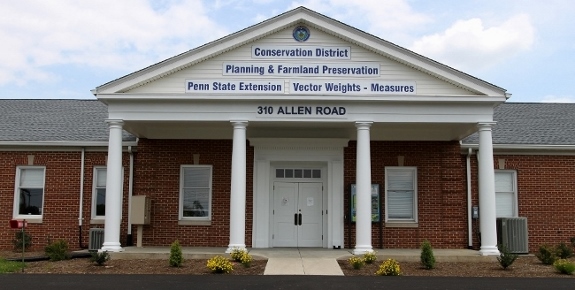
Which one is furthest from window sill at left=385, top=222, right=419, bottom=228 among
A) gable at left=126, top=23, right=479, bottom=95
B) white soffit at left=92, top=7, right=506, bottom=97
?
white soffit at left=92, top=7, right=506, bottom=97

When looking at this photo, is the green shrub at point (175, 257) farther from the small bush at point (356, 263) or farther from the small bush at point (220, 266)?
the small bush at point (356, 263)

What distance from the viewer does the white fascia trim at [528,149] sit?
18.9 m

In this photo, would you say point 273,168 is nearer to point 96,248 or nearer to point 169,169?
point 169,169

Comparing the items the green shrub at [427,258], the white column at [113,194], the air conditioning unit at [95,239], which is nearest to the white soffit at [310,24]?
the white column at [113,194]

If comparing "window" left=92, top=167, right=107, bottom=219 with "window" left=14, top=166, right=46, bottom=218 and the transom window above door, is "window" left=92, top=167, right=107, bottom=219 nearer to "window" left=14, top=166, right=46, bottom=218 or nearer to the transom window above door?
"window" left=14, top=166, right=46, bottom=218

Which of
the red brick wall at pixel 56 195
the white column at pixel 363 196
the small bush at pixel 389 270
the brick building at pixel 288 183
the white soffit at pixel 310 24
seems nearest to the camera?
the small bush at pixel 389 270

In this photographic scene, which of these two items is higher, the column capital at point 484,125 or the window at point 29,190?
the column capital at point 484,125

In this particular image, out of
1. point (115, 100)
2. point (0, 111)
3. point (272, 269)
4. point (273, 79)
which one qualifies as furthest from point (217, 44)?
point (0, 111)

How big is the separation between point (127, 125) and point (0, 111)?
8014 mm

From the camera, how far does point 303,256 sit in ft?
53.0

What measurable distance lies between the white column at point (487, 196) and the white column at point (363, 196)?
2.97 m

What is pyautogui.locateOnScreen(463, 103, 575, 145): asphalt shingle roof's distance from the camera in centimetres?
1936

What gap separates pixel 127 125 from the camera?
17.3 meters

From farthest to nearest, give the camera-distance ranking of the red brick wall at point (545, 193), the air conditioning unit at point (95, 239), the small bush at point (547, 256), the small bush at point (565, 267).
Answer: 1. the red brick wall at point (545, 193)
2. the air conditioning unit at point (95, 239)
3. the small bush at point (547, 256)
4. the small bush at point (565, 267)
